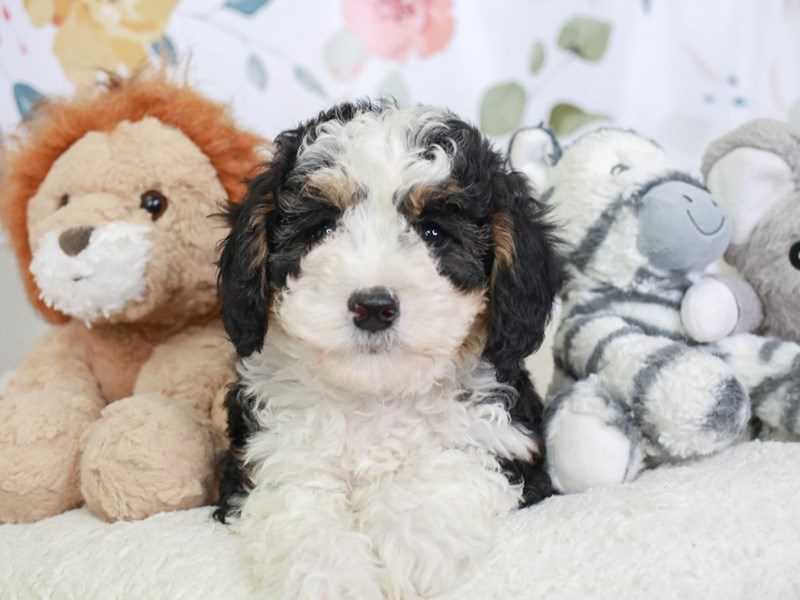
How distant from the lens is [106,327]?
2686mm

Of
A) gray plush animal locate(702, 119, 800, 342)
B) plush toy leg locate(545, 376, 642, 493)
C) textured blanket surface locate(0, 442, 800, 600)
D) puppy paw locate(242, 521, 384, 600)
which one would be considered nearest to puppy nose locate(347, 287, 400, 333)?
puppy paw locate(242, 521, 384, 600)

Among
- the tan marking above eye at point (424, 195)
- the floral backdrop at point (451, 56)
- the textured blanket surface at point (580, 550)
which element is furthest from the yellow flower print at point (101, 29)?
the textured blanket surface at point (580, 550)

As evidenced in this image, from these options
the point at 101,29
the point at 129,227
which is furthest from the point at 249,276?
the point at 101,29

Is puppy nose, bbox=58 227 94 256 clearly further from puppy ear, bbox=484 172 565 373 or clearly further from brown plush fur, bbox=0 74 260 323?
puppy ear, bbox=484 172 565 373

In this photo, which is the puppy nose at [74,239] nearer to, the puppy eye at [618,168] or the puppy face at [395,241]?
the puppy face at [395,241]

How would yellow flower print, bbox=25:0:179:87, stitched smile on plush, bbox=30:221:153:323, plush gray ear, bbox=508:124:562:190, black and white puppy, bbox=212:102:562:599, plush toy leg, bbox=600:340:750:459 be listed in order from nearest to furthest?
black and white puppy, bbox=212:102:562:599 → plush toy leg, bbox=600:340:750:459 → stitched smile on plush, bbox=30:221:153:323 → plush gray ear, bbox=508:124:562:190 → yellow flower print, bbox=25:0:179:87

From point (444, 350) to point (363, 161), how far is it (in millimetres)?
494

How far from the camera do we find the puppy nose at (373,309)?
169 centimetres

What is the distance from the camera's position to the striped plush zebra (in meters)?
2.10

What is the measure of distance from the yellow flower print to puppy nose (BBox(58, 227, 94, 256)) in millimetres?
1405

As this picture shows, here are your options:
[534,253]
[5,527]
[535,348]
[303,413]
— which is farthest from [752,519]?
[5,527]

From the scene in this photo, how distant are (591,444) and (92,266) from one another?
1.47 m

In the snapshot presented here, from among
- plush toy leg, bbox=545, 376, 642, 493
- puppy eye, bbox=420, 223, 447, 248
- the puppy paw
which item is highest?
puppy eye, bbox=420, 223, 447, 248

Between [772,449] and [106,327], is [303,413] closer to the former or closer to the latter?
[106,327]
